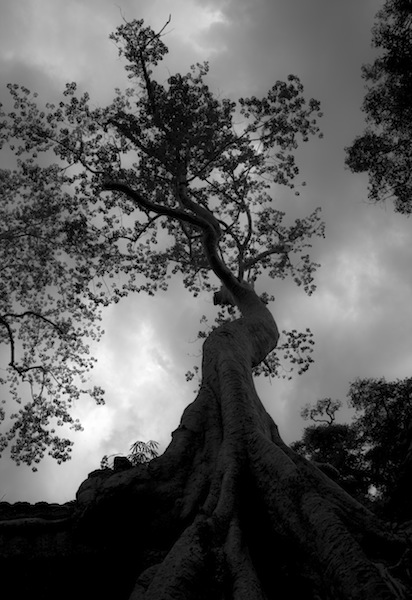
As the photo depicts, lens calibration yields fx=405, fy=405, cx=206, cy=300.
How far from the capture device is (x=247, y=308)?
965cm

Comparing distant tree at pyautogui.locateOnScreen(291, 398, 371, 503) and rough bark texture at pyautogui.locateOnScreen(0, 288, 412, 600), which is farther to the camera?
distant tree at pyautogui.locateOnScreen(291, 398, 371, 503)

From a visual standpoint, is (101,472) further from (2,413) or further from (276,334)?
(2,413)

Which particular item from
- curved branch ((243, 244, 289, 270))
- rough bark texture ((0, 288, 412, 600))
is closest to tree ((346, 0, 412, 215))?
curved branch ((243, 244, 289, 270))

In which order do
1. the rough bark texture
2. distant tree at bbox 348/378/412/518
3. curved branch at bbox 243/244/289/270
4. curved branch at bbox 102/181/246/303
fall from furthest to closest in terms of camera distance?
distant tree at bbox 348/378/412/518 < curved branch at bbox 243/244/289/270 < curved branch at bbox 102/181/246/303 < the rough bark texture

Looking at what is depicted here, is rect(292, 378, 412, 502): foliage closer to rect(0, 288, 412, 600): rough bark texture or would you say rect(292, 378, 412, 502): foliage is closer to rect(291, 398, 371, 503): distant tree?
rect(291, 398, 371, 503): distant tree

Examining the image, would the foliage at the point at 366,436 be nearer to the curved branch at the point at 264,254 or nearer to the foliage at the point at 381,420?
the foliage at the point at 381,420

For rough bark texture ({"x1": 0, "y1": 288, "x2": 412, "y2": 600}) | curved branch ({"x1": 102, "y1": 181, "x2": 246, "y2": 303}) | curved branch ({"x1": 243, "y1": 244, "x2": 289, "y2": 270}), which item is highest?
curved branch ({"x1": 243, "y1": 244, "x2": 289, "y2": 270})

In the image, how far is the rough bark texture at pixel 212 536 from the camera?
2.92m

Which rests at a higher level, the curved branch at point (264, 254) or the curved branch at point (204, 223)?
the curved branch at point (264, 254)

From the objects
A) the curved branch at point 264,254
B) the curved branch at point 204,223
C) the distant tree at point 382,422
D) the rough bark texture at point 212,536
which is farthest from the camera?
the distant tree at point 382,422

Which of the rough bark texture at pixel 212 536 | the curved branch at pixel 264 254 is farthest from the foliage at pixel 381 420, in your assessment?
the rough bark texture at pixel 212 536

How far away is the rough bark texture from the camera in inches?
115

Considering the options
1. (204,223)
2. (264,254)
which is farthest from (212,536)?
(264,254)

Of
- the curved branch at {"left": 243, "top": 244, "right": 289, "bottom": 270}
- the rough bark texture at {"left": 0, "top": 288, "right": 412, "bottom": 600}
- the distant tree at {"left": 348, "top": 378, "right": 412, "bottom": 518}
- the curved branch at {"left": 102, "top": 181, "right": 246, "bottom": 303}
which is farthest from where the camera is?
the distant tree at {"left": 348, "top": 378, "right": 412, "bottom": 518}
